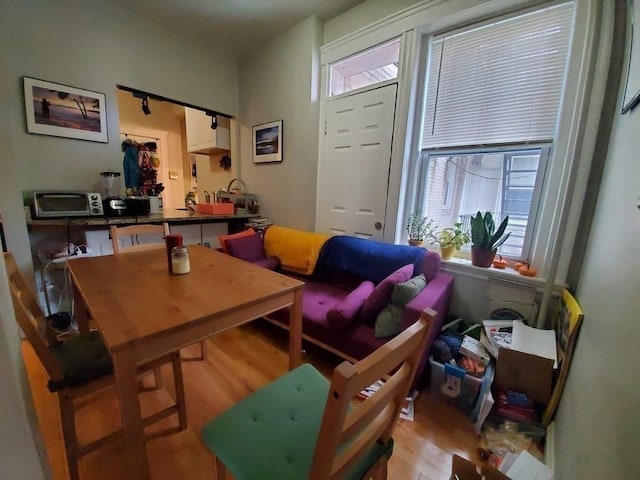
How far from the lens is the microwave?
6.48 feet

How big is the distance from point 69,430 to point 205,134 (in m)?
3.43

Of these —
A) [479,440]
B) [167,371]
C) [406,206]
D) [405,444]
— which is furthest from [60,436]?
[406,206]

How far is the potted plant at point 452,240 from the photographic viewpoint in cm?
197

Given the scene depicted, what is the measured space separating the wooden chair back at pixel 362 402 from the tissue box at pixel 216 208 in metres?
2.77

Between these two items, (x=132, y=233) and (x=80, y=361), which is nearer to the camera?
(x=80, y=361)

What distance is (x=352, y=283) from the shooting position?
2213mm

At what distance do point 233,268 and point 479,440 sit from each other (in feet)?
5.22

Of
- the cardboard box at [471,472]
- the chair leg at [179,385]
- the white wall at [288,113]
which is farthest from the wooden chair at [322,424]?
the white wall at [288,113]

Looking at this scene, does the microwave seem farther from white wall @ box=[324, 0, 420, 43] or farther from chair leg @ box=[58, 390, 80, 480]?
white wall @ box=[324, 0, 420, 43]

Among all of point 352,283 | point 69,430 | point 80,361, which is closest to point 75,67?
point 80,361

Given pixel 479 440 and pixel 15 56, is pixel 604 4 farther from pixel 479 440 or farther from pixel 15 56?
pixel 15 56

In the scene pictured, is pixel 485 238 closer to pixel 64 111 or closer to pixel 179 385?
pixel 179 385

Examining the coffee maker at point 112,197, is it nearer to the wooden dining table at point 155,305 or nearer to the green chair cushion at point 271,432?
the wooden dining table at point 155,305

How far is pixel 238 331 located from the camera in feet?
7.36
